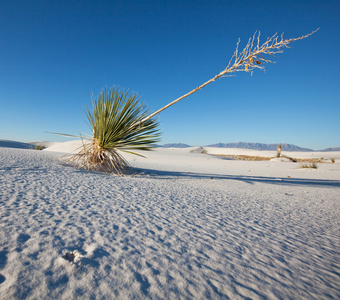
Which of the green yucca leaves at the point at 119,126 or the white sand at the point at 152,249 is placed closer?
the white sand at the point at 152,249

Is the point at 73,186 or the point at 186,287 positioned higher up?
the point at 73,186

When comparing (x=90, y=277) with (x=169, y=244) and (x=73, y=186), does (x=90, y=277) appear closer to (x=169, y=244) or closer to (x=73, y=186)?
(x=169, y=244)

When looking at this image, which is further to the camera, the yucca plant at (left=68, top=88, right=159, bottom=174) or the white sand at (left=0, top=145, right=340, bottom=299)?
the yucca plant at (left=68, top=88, right=159, bottom=174)

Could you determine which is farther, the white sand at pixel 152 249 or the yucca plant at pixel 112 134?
the yucca plant at pixel 112 134

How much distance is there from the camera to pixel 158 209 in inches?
70.5

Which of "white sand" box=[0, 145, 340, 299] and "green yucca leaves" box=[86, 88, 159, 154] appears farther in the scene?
"green yucca leaves" box=[86, 88, 159, 154]

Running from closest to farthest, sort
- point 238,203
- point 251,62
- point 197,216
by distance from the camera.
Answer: point 197,216 → point 238,203 → point 251,62

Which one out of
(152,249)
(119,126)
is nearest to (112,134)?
(119,126)

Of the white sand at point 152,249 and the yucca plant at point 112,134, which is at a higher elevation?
the yucca plant at point 112,134

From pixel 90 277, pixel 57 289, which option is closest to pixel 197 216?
pixel 90 277

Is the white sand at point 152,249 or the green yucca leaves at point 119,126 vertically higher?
the green yucca leaves at point 119,126

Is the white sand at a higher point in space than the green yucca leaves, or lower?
lower

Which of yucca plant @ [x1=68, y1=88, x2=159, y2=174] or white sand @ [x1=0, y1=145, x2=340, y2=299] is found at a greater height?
yucca plant @ [x1=68, y1=88, x2=159, y2=174]

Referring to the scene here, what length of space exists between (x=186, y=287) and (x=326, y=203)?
9.48 feet
